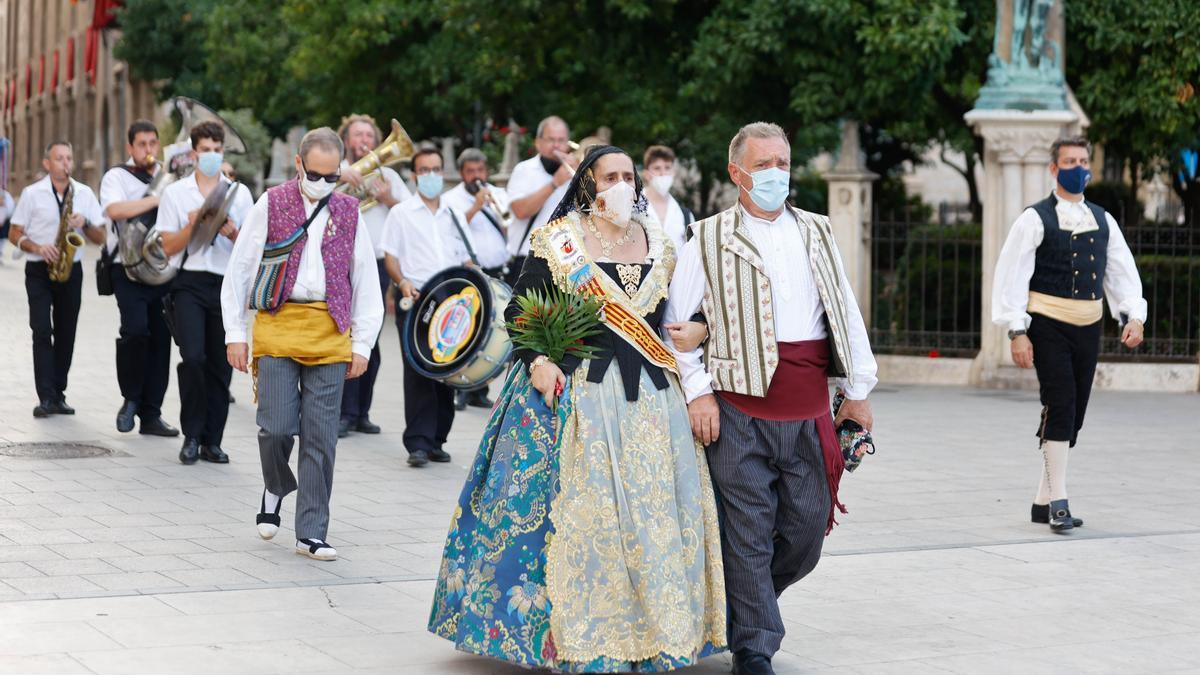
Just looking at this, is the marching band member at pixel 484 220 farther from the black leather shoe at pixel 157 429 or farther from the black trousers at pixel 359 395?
the black leather shoe at pixel 157 429

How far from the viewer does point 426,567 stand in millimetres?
7828

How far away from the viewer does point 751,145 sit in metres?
6.16

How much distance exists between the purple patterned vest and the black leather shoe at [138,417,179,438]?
3924 mm

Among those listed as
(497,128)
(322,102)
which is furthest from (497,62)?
(322,102)

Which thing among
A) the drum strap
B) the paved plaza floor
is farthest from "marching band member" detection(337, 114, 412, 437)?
the drum strap

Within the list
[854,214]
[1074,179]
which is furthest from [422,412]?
[854,214]

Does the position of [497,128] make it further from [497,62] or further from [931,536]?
[931,536]

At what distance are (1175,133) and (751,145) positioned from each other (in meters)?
11.7

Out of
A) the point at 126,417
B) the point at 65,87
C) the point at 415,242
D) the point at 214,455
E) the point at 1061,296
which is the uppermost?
the point at 65,87

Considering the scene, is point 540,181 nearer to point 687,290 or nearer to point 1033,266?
point 1033,266

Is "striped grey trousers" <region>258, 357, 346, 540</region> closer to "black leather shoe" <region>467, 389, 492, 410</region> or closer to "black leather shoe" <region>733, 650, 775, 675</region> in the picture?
"black leather shoe" <region>733, 650, 775, 675</region>

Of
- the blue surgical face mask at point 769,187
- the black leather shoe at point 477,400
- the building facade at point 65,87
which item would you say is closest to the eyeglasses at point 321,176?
the blue surgical face mask at point 769,187

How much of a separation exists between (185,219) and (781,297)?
527cm

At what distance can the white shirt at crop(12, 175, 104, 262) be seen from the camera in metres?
12.7
